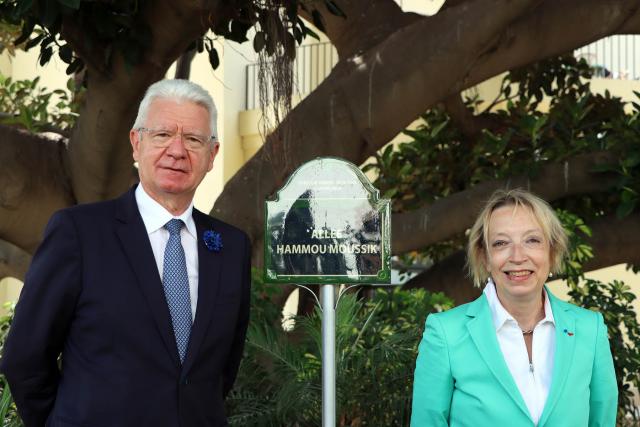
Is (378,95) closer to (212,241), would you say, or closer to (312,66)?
(212,241)

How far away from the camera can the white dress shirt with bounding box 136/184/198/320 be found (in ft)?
10.6

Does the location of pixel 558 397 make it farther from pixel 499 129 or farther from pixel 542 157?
pixel 499 129

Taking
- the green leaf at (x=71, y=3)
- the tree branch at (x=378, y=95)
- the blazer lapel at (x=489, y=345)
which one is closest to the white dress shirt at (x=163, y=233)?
the blazer lapel at (x=489, y=345)

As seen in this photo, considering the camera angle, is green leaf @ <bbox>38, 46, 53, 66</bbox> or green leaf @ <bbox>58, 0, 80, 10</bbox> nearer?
green leaf @ <bbox>58, 0, 80, 10</bbox>

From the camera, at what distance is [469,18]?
6.31 meters

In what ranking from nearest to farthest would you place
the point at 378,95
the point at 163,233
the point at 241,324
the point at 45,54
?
the point at 163,233 → the point at 241,324 → the point at 45,54 → the point at 378,95

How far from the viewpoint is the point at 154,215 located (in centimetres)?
326

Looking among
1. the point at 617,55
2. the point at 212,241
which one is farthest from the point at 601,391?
the point at 617,55

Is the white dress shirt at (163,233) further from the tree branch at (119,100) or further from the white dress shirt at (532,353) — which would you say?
the tree branch at (119,100)

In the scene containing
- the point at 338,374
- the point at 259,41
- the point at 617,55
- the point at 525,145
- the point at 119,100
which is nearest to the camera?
the point at 338,374

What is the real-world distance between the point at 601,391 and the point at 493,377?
379 millimetres

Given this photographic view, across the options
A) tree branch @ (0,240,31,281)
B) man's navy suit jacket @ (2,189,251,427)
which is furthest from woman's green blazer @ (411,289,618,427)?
tree branch @ (0,240,31,281)

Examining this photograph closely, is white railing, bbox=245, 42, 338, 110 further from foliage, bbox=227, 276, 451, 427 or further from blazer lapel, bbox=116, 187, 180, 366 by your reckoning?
blazer lapel, bbox=116, 187, 180, 366

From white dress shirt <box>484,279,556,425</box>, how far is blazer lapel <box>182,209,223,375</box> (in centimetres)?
88
